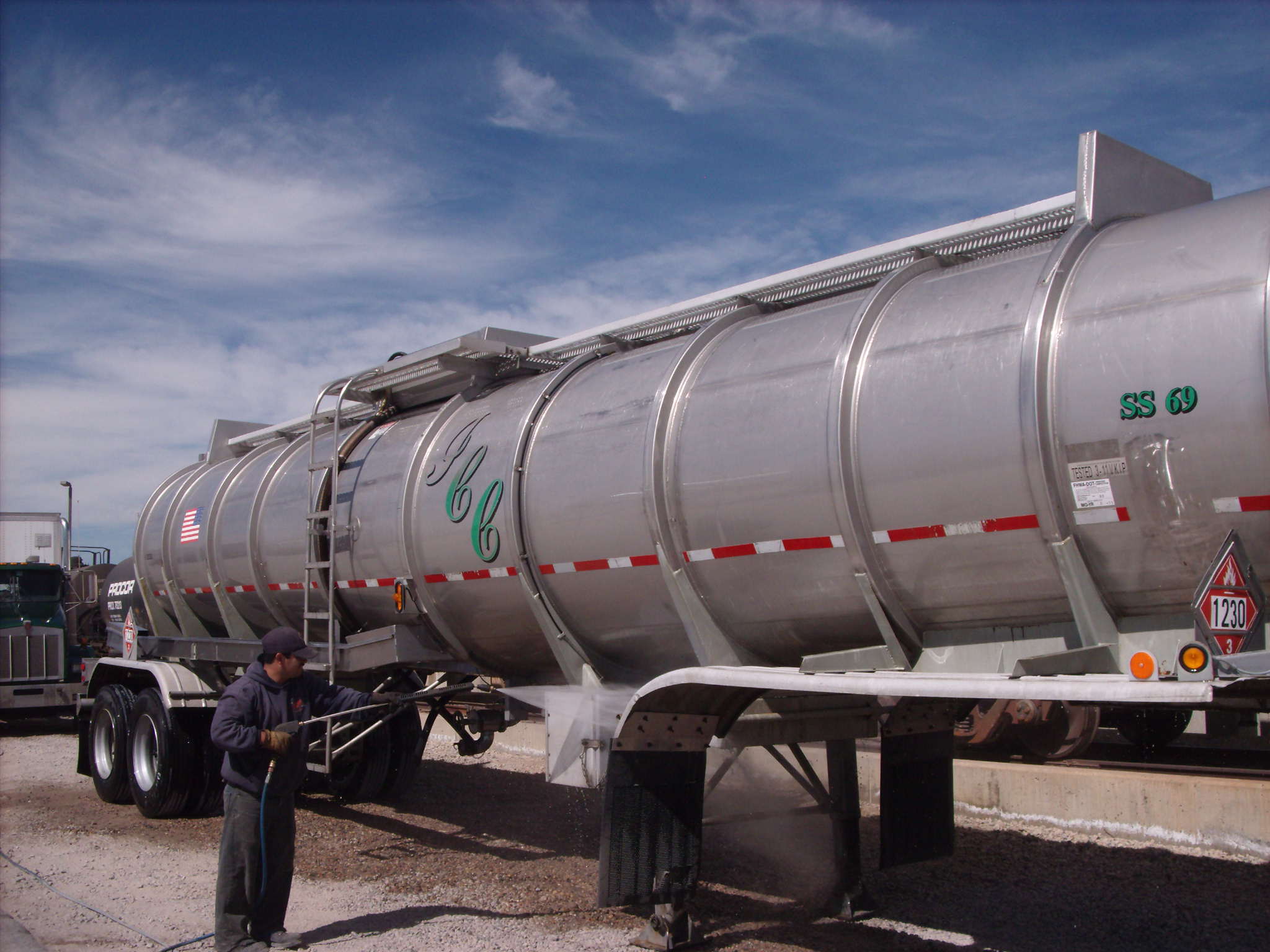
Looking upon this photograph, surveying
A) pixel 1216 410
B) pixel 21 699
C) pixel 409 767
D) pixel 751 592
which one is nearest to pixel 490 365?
pixel 751 592

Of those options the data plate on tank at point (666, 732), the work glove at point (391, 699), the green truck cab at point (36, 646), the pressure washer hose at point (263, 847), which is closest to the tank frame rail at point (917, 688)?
Answer: the data plate on tank at point (666, 732)

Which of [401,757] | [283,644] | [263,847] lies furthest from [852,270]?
[401,757]

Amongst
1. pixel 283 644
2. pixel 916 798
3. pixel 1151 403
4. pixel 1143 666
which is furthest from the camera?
pixel 916 798

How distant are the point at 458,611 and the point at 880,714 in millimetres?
2628

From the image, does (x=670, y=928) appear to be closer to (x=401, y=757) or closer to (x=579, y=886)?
(x=579, y=886)

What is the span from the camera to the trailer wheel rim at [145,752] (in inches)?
360

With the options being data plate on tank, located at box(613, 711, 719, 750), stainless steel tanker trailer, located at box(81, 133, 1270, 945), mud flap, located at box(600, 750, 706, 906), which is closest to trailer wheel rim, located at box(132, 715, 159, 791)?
stainless steel tanker trailer, located at box(81, 133, 1270, 945)

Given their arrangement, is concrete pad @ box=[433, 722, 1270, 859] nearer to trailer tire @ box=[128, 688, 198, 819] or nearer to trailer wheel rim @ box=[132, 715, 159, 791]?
trailer tire @ box=[128, 688, 198, 819]

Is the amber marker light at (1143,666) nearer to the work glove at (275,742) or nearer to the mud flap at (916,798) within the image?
the mud flap at (916,798)

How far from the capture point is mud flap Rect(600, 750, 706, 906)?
5223mm

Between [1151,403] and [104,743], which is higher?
[1151,403]

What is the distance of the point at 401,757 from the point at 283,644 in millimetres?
4290

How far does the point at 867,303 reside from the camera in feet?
15.5

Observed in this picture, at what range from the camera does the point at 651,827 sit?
17.5ft
